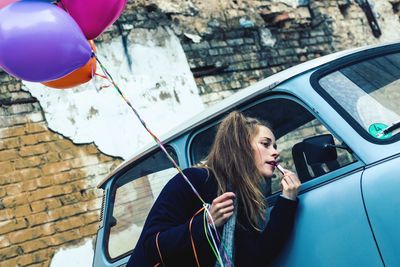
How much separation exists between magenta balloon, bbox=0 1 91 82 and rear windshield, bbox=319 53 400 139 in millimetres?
1181

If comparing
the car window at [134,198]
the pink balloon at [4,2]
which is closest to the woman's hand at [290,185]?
the car window at [134,198]

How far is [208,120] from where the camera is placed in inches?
122

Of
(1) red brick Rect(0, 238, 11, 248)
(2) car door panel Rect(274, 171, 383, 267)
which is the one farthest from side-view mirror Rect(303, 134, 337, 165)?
(1) red brick Rect(0, 238, 11, 248)

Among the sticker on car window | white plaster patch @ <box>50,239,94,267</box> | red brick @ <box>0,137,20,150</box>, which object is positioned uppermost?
red brick @ <box>0,137,20,150</box>

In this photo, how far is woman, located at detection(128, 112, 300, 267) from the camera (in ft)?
8.08

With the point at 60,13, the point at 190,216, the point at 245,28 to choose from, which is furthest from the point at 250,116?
the point at 245,28

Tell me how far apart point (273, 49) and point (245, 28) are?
446mm

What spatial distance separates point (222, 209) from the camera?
7.89 ft

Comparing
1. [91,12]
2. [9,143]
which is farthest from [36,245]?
[91,12]

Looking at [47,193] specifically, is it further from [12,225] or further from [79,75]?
[79,75]

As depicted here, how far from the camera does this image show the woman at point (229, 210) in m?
2.46

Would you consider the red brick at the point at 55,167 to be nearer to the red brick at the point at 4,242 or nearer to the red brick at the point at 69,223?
the red brick at the point at 69,223

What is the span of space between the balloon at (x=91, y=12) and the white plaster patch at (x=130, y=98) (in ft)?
9.65

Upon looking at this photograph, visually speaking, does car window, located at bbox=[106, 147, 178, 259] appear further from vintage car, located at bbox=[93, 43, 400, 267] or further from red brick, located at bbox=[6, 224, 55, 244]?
red brick, located at bbox=[6, 224, 55, 244]
